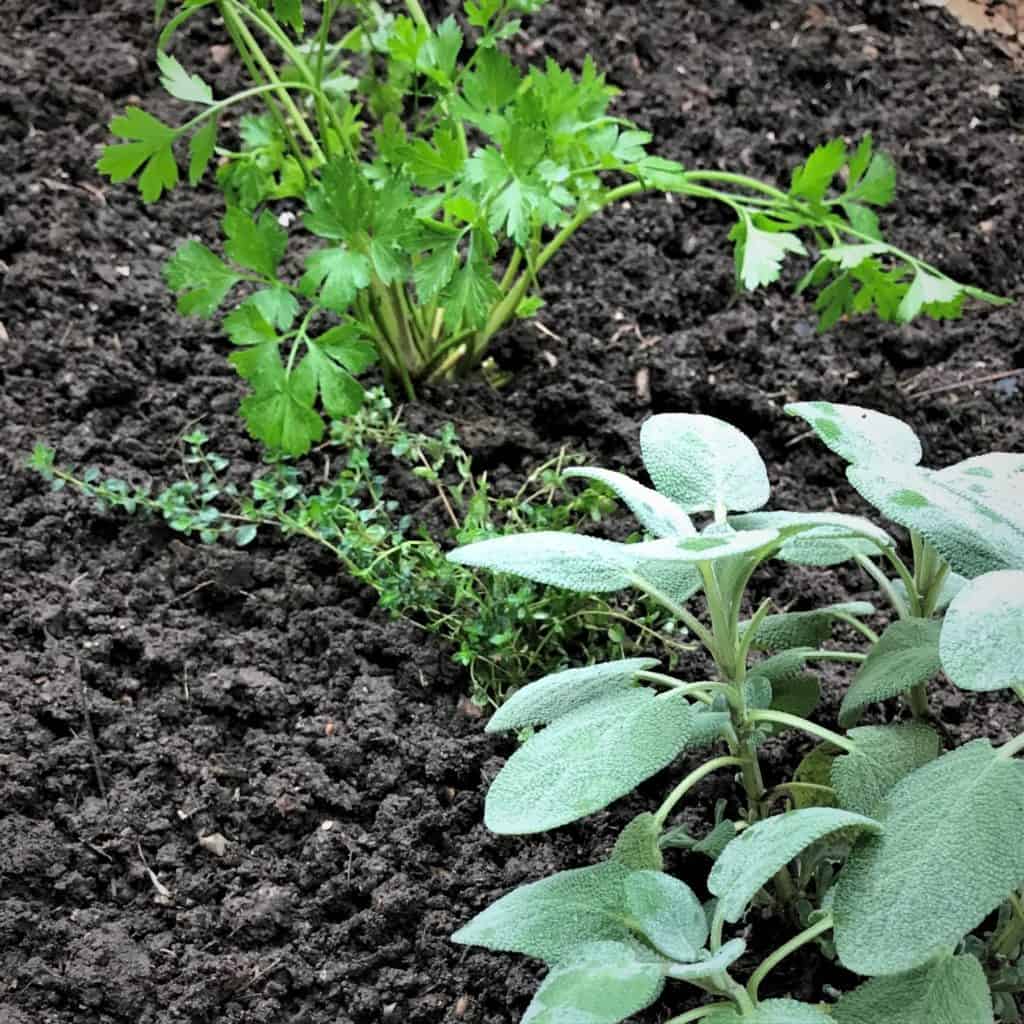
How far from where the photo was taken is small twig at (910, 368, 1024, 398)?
6.33 feet

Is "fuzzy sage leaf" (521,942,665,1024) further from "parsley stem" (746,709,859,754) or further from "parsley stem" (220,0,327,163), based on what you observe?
"parsley stem" (220,0,327,163)

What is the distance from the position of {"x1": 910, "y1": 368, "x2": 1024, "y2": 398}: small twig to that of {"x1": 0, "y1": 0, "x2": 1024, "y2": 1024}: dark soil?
1cm

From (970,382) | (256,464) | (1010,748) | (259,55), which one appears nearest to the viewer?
(1010,748)

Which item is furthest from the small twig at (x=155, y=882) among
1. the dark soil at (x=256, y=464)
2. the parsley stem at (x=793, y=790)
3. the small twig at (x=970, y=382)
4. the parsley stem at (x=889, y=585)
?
the small twig at (x=970, y=382)

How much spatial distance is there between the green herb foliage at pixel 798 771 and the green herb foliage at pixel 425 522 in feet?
0.99

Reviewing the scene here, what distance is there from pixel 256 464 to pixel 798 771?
845 mm

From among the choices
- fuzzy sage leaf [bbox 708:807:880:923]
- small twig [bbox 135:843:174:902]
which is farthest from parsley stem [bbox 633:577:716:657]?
small twig [bbox 135:843:174:902]

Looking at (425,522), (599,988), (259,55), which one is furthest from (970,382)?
(599,988)

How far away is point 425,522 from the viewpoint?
5.67ft

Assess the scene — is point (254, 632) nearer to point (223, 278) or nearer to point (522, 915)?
point (223, 278)

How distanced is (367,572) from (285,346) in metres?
0.52

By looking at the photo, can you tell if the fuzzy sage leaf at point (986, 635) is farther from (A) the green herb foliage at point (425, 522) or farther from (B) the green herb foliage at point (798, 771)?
(A) the green herb foliage at point (425, 522)

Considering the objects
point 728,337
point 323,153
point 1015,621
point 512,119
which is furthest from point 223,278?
point 1015,621

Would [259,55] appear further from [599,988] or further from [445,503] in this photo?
[599,988]
